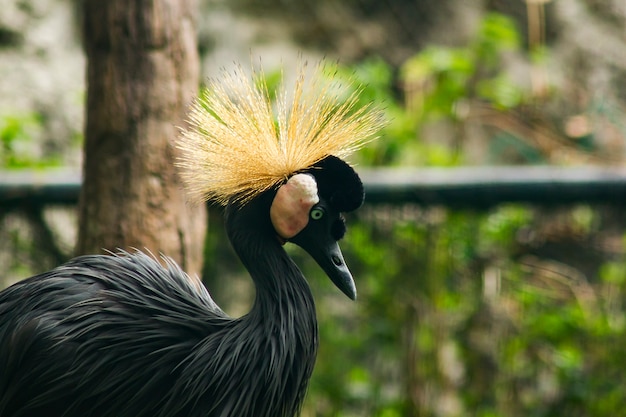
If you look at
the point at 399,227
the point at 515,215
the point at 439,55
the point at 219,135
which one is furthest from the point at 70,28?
the point at 219,135

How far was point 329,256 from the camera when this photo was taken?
238 centimetres

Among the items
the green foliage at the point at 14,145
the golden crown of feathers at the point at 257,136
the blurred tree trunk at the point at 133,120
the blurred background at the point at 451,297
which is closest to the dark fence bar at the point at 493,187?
the blurred background at the point at 451,297

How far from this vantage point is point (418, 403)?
14.0 ft

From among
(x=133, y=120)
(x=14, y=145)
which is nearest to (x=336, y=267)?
(x=133, y=120)

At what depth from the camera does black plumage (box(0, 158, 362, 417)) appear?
7.60ft

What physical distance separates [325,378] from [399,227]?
0.85m

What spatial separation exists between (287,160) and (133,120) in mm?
821

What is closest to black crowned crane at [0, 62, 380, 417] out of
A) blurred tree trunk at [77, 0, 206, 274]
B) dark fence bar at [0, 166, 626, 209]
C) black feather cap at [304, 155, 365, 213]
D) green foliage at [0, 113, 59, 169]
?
black feather cap at [304, 155, 365, 213]

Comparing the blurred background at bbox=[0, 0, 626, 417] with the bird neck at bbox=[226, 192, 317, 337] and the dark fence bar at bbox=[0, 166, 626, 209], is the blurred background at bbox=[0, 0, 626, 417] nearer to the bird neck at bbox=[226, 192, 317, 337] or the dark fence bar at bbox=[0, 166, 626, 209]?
the dark fence bar at bbox=[0, 166, 626, 209]

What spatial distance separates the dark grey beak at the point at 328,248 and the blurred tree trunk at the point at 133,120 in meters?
0.81

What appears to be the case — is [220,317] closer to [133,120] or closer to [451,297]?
[133,120]

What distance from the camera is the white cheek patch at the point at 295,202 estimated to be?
231 cm

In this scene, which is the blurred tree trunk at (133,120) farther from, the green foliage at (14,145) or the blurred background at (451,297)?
the green foliage at (14,145)

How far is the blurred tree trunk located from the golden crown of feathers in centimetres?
52
